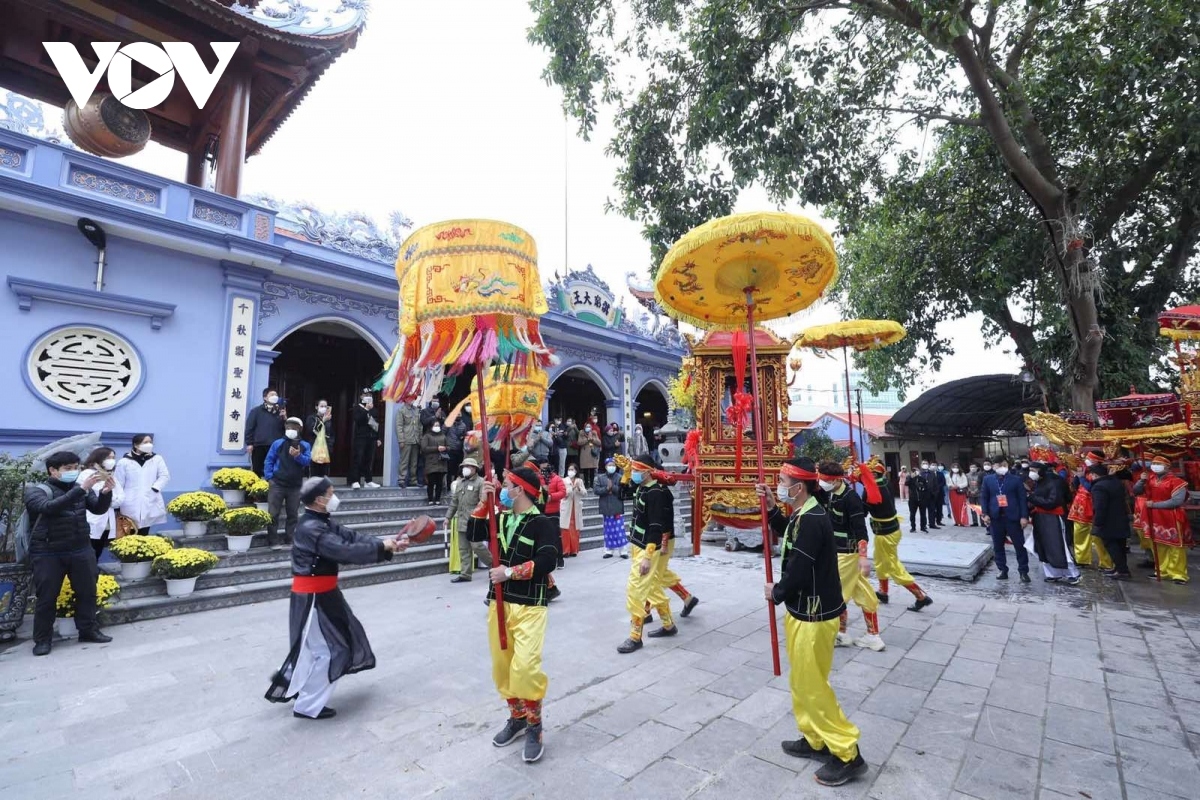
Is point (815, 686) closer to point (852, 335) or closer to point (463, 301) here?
point (463, 301)

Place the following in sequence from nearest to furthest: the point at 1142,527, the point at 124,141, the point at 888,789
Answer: the point at 888,789
the point at 1142,527
the point at 124,141

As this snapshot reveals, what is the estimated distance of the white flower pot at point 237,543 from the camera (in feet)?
23.3

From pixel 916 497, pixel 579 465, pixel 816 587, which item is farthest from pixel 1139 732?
pixel 916 497

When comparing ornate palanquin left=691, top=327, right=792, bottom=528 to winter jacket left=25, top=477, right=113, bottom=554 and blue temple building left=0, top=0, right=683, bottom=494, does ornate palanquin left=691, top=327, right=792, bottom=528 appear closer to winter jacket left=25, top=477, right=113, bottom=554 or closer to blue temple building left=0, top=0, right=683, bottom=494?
blue temple building left=0, top=0, right=683, bottom=494

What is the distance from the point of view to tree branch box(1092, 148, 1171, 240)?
30.5 feet

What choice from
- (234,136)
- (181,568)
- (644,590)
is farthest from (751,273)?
Result: (234,136)

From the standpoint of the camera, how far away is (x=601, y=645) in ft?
16.8

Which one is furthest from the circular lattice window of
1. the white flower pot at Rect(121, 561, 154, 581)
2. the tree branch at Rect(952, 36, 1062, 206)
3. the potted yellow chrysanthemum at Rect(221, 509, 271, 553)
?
the tree branch at Rect(952, 36, 1062, 206)

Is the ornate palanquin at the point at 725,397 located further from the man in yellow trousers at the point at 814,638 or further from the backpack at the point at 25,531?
the backpack at the point at 25,531

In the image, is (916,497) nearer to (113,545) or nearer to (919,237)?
(919,237)

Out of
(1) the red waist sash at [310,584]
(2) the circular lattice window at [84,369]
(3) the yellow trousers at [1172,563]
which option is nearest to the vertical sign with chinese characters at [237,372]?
(2) the circular lattice window at [84,369]

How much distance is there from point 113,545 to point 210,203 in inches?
232

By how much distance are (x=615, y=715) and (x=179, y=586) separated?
5234 mm

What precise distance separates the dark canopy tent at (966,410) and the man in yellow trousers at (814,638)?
68.9ft
